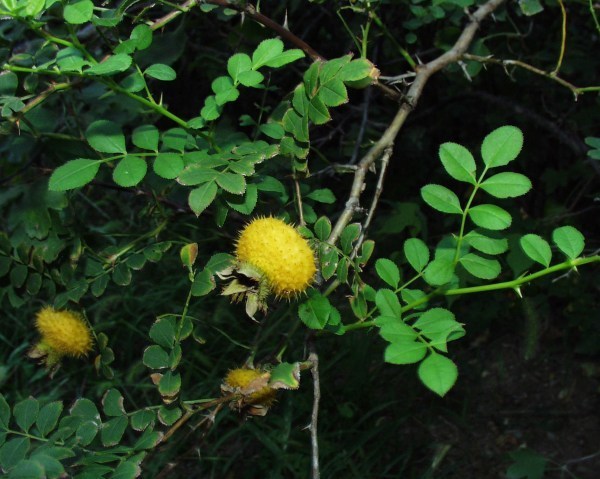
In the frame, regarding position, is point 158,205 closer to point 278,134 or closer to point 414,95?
point 278,134

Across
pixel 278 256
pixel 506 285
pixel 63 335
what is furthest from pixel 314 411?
pixel 63 335

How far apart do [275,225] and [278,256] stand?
0.08 metres

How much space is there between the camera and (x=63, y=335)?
1.73 m

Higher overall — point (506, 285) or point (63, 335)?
point (506, 285)

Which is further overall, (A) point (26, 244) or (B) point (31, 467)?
(A) point (26, 244)

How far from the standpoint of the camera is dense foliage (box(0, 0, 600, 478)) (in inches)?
53.6

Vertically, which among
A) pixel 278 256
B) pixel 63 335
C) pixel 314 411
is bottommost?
pixel 63 335

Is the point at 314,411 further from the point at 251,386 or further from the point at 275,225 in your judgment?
the point at 275,225

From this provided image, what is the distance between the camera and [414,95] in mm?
1815

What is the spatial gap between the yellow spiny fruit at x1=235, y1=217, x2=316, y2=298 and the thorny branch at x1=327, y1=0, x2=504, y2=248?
0.18 metres

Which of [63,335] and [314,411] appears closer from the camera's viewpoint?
[314,411]

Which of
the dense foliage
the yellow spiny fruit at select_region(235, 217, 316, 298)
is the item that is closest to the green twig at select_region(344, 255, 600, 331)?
the dense foliage

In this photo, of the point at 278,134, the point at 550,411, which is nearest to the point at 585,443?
the point at 550,411

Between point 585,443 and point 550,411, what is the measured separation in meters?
0.16
